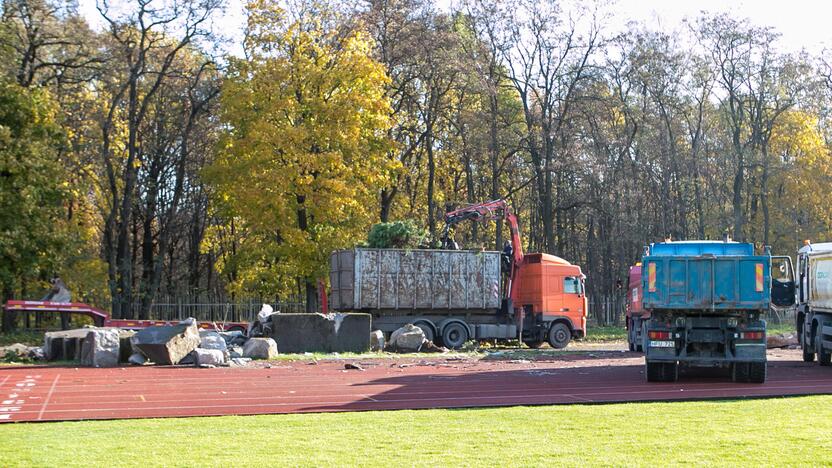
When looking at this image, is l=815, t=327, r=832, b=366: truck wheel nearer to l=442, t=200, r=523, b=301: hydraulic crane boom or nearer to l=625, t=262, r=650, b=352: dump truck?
l=625, t=262, r=650, b=352: dump truck

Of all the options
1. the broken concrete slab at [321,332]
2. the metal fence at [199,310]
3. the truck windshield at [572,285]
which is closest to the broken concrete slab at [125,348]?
the broken concrete slab at [321,332]

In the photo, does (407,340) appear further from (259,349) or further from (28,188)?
(28,188)

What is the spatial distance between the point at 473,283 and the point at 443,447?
2355 centimetres

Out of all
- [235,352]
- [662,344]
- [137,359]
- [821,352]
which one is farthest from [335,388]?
[821,352]

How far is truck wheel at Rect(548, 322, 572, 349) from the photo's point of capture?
35.0 metres

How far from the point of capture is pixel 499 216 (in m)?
39.8

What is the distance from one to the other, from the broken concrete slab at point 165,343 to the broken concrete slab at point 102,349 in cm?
57

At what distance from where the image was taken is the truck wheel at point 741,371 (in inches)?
757

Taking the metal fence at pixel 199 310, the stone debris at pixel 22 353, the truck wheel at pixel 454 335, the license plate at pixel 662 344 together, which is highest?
the metal fence at pixel 199 310

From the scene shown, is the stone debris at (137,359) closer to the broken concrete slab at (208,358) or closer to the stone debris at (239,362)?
the broken concrete slab at (208,358)

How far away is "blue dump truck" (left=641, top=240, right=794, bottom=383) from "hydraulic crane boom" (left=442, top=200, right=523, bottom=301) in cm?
1610

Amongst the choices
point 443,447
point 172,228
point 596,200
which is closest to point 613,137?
point 596,200

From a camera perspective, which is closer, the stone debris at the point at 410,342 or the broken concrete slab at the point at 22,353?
the broken concrete slab at the point at 22,353

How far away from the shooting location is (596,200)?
50875mm
